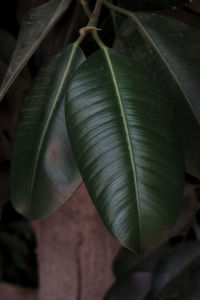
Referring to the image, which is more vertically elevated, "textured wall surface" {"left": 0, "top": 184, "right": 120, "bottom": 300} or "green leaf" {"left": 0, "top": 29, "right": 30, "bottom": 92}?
"green leaf" {"left": 0, "top": 29, "right": 30, "bottom": 92}

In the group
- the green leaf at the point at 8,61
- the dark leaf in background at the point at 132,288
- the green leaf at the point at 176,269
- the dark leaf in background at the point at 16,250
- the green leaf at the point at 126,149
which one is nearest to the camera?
the green leaf at the point at 126,149

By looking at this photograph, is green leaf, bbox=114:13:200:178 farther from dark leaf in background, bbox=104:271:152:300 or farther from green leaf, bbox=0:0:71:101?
dark leaf in background, bbox=104:271:152:300

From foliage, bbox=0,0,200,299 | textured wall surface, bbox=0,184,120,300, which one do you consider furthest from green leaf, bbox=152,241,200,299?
foliage, bbox=0,0,200,299

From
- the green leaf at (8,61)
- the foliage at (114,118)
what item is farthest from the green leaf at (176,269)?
the green leaf at (8,61)

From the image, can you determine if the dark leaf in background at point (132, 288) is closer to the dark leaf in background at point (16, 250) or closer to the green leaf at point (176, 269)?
the green leaf at point (176, 269)

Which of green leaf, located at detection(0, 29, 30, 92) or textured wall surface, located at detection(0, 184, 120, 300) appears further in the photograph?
textured wall surface, located at detection(0, 184, 120, 300)

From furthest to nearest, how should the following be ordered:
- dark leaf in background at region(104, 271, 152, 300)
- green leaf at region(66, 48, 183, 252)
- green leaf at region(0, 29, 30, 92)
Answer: dark leaf in background at region(104, 271, 152, 300) < green leaf at region(0, 29, 30, 92) < green leaf at region(66, 48, 183, 252)
